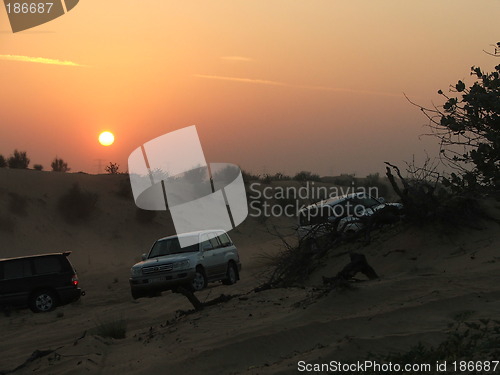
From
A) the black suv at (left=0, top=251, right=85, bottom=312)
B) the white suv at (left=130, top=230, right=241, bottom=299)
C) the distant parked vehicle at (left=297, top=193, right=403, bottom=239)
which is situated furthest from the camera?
the white suv at (left=130, top=230, right=241, bottom=299)

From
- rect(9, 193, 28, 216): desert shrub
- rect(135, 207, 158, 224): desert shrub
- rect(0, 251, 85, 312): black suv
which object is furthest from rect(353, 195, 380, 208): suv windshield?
rect(135, 207, 158, 224): desert shrub

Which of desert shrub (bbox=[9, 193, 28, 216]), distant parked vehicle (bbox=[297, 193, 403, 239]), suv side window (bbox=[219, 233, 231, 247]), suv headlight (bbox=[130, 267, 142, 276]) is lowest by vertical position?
suv headlight (bbox=[130, 267, 142, 276])

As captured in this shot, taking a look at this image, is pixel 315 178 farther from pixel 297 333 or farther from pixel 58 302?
pixel 297 333

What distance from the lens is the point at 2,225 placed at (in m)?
41.9

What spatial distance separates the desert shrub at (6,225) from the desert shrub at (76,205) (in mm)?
4132

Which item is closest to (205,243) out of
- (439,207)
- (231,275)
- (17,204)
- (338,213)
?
(231,275)

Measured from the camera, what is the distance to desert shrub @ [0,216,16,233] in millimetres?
41750

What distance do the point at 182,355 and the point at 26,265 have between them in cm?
1268

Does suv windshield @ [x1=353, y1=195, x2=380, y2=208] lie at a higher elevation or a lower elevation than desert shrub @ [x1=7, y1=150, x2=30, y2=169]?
lower

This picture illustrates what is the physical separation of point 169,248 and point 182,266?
126 cm

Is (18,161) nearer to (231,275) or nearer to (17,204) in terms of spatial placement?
(17,204)

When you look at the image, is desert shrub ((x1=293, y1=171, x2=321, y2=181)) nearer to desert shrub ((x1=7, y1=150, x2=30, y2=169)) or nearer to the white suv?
desert shrub ((x1=7, y1=150, x2=30, y2=169))

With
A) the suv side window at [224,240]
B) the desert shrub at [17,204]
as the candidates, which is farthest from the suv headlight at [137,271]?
the desert shrub at [17,204]

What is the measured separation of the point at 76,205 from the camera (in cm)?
4709
